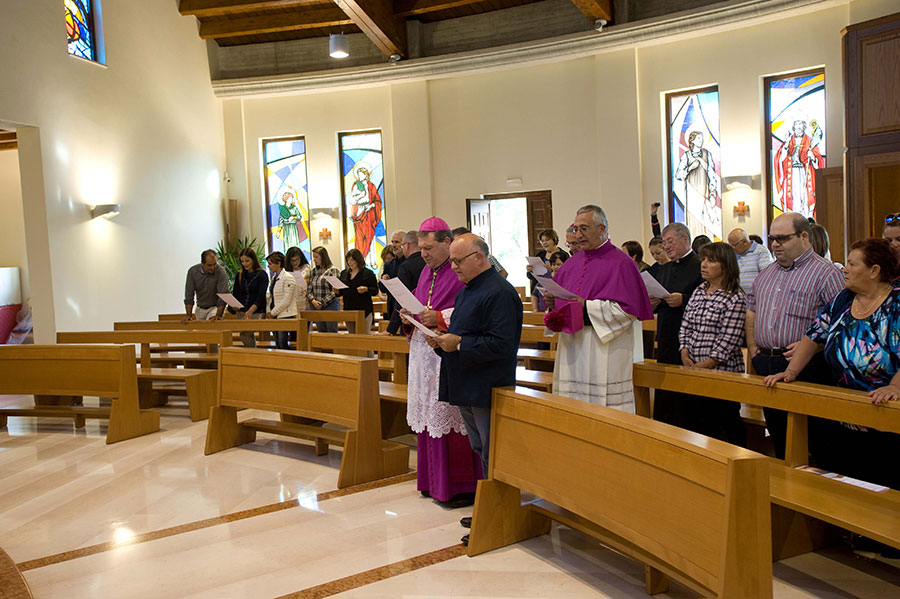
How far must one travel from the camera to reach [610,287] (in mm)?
3986

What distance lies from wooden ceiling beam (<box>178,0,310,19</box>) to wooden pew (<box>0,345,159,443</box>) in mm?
7567

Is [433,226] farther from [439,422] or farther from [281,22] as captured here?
[281,22]

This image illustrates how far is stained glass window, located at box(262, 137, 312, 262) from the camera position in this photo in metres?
14.7

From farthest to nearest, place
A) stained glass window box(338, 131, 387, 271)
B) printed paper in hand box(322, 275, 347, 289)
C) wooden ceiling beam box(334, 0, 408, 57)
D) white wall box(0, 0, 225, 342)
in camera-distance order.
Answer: stained glass window box(338, 131, 387, 271)
wooden ceiling beam box(334, 0, 408, 57)
white wall box(0, 0, 225, 342)
printed paper in hand box(322, 275, 347, 289)

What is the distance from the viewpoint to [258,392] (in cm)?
578

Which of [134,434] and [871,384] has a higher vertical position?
[871,384]

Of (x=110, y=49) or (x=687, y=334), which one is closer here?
(x=687, y=334)

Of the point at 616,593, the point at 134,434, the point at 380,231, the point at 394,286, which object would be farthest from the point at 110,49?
the point at 616,593

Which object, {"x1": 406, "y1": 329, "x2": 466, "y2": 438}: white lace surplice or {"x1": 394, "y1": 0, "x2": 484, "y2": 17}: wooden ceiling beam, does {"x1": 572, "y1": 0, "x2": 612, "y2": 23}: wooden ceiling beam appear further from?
{"x1": 406, "y1": 329, "x2": 466, "y2": 438}: white lace surplice

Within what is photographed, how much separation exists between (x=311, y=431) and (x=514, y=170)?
27.6 ft

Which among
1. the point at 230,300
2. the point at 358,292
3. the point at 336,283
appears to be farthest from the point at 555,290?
the point at 230,300

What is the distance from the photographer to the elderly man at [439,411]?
14.3 ft

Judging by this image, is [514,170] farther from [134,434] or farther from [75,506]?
[75,506]

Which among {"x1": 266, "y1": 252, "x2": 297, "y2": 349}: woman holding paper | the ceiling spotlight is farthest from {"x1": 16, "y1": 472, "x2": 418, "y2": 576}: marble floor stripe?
the ceiling spotlight
